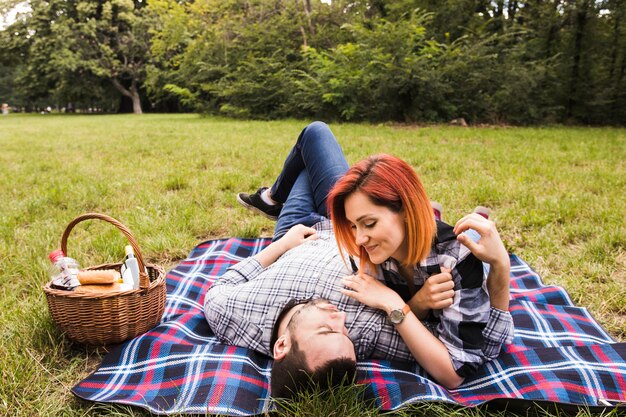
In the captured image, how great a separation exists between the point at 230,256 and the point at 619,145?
814 centimetres

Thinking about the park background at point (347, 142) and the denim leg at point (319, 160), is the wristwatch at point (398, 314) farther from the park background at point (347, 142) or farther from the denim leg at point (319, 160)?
the denim leg at point (319, 160)

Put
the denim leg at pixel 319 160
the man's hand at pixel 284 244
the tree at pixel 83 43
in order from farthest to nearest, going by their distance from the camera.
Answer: the tree at pixel 83 43 → the denim leg at pixel 319 160 → the man's hand at pixel 284 244

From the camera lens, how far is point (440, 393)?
1803mm

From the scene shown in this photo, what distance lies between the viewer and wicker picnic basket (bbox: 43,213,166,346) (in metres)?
2.06

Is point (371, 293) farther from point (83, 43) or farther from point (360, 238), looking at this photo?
point (83, 43)

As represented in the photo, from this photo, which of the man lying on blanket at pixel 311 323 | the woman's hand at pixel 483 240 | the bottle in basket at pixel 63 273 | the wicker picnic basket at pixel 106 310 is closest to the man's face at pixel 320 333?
the man lying on blanket at pixel 311 323

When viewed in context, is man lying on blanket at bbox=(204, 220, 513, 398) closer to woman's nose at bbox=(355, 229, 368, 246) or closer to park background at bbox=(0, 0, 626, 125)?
woman's nose at bbox=(355, 229, 368, 246)

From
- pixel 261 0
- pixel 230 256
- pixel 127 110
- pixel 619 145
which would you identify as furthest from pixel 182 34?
pixel 230 256

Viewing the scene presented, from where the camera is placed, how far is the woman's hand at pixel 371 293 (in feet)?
6.23

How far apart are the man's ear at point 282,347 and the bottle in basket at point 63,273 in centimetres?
100

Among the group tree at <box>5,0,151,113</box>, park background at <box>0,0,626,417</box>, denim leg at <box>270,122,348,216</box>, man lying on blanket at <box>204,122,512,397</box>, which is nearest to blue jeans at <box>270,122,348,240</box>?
denim leg at <box>270,122,348,216</box>

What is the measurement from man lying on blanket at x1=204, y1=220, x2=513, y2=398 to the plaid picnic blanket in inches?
3.5

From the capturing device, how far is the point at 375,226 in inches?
69.1

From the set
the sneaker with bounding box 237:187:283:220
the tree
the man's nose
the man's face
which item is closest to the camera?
the man's face
